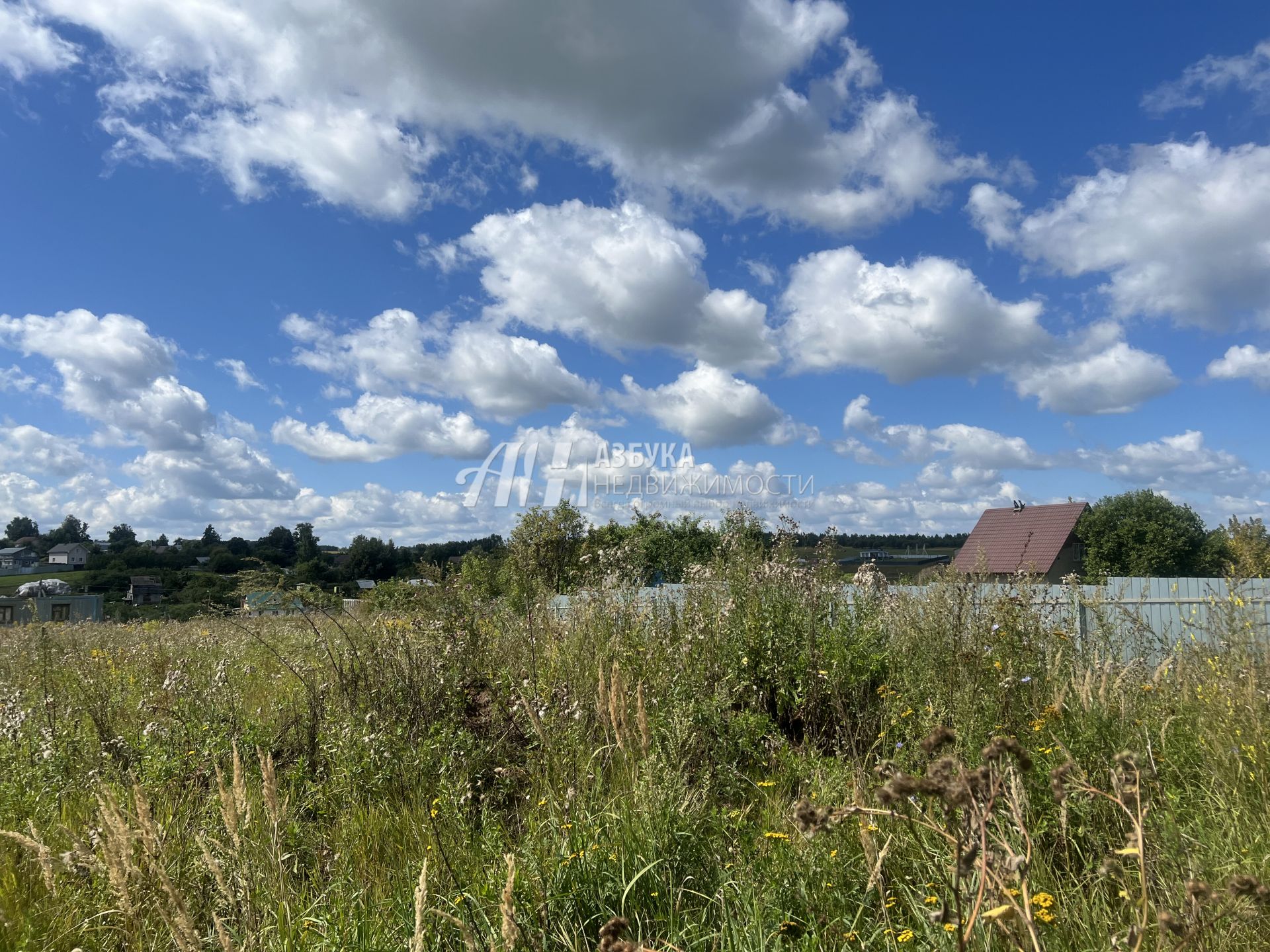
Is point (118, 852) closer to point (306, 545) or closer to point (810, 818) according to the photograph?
point (810, 818)

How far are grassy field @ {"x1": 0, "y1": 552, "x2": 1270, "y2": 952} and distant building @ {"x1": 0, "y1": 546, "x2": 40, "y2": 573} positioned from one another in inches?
2236

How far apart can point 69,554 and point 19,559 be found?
6.72m

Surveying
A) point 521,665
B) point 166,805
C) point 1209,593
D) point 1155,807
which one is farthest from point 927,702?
point 166,805

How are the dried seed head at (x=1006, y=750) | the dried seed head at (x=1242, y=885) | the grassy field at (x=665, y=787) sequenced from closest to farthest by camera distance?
the dried seed head at (x=1242, y=885) < the dried seed head at (x=1006, y=750) < the grassy field at (x=665, y=787)

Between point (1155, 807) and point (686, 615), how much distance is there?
352 cm

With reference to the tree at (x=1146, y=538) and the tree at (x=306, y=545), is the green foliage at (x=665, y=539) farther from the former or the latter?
the tree at (x=1146, y=538)

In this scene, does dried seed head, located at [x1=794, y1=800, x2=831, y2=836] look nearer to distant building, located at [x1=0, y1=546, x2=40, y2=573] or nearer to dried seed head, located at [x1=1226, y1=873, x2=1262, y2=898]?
dried seed head, located at [x1=1226, y1=873, x2=1262, y2=898]

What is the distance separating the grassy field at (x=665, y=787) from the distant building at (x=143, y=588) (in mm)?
24860

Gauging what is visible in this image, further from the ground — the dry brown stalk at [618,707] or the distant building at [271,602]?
the distant building at [271,602]

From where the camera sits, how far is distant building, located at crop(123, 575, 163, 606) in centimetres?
2786

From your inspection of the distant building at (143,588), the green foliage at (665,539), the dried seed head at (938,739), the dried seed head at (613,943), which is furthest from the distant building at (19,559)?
the dried seed head at (938,739)

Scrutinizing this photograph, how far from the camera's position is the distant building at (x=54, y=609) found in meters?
12.2

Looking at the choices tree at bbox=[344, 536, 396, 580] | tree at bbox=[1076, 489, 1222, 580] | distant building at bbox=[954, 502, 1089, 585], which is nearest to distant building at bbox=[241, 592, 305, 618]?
tree at bbox=[344, 536, 396, 580]

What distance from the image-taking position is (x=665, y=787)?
9.81ft
